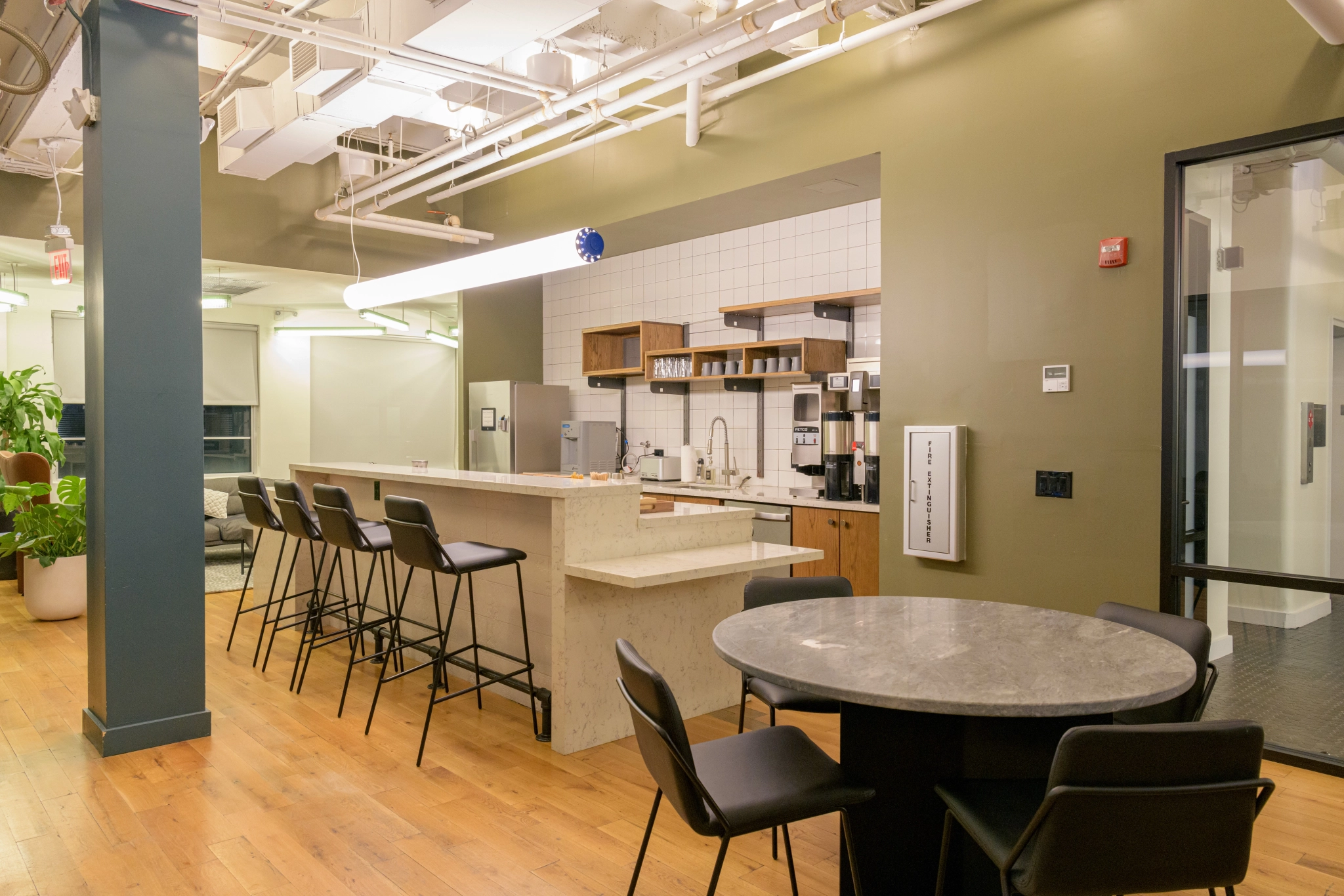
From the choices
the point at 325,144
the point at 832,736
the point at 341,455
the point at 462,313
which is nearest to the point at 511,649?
the point at 832,736

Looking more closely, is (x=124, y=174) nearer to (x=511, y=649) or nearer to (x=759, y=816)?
(x=511, y=649)

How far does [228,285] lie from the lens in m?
8.09

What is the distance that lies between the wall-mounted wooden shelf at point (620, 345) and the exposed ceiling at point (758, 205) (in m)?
0.67

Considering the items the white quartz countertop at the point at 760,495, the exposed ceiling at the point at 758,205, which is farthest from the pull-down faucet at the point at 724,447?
the exposed ceiling at the point at 758,205

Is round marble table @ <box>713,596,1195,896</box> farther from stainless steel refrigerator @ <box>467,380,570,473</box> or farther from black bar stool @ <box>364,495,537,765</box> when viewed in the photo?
stainless steel refrigerator @ <box>467,380,570,473</box>

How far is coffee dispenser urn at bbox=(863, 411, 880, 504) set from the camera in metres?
4.90

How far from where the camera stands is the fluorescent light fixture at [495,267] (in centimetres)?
337

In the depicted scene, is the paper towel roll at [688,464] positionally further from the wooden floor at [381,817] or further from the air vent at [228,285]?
the air vent at [228,285]

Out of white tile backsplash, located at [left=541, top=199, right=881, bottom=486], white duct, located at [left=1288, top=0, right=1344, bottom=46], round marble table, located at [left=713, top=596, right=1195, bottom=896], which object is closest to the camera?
round marble table, located at [left=713, top=596, right=1195, bottom=896]

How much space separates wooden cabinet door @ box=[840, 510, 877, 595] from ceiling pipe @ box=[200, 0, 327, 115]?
11.6 feet

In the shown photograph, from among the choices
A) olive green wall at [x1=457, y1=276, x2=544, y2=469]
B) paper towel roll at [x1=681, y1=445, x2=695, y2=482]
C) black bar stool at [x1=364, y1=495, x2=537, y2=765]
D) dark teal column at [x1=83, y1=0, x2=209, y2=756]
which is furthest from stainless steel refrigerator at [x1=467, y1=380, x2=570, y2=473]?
dark teal column at [x1=83, y1=0, x2=209, y2=756]

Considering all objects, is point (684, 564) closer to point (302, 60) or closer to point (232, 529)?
point (302, 60)

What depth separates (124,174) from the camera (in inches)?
135

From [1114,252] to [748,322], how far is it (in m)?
2.88
